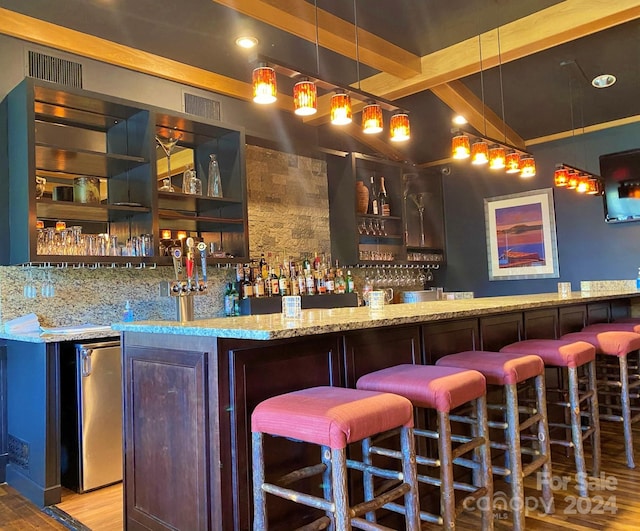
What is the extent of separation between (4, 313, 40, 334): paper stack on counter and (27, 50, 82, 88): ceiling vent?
1466mm

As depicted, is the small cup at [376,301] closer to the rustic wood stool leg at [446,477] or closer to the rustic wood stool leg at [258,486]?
the rustic wood stool leg at [446,477]

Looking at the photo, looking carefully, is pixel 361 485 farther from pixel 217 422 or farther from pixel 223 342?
pixel 223 342

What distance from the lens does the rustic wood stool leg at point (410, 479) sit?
5.48ft

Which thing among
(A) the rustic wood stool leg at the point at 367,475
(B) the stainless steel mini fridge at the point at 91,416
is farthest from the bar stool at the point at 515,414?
(B) the stainless steel mini fridge at the point at 91,416

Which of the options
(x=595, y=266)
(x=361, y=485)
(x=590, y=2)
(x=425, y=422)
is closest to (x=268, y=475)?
(x=361, y=485)

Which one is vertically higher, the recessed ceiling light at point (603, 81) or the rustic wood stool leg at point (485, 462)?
the recessed ceiling light at point (603, 81)

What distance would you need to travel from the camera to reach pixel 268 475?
184 cm

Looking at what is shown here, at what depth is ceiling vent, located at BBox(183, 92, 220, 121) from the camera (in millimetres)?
4086

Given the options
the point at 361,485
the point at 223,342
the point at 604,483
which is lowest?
the point at 604,483

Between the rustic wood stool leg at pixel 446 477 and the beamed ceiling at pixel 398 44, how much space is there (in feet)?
6.11

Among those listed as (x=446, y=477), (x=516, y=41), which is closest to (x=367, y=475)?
(x=446, y=477)

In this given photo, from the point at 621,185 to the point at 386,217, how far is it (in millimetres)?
2200

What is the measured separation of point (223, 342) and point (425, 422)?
111cm

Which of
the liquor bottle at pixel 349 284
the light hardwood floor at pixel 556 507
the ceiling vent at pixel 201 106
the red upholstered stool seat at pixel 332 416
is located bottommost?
the light hardwood floor at pixel 556 507
